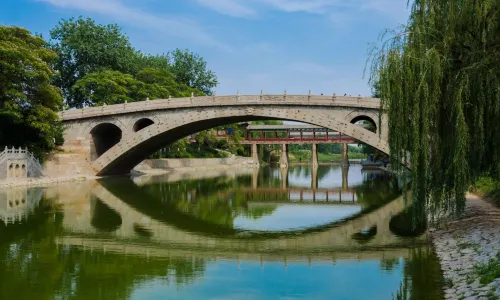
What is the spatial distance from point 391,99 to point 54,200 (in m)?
17.9

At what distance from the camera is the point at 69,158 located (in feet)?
127

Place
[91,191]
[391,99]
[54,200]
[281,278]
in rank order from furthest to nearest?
1. [91,191]
2. [54,200]
3. [391,99]
4. [281,278]

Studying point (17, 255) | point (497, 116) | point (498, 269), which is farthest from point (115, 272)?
point (497, 116)

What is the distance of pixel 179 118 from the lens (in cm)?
3856

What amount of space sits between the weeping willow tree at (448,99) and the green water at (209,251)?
2.31m

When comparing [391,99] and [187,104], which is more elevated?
[187,104]

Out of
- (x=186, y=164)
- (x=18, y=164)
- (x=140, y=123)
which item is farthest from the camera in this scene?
(x=186, y=164)

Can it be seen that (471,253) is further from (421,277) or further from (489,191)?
(489,191)

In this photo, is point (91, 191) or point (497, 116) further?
point (91, 191)

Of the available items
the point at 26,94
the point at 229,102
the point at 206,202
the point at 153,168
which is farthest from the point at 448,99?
the point at 153,168

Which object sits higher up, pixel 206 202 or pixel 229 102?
pixel 229 102

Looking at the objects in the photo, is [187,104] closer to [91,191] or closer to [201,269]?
[91,191]

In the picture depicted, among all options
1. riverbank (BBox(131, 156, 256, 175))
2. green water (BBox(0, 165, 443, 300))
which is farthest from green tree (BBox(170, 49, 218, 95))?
green water (BBox(0, 165, 443, 300))

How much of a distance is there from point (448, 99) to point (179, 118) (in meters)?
27.3
